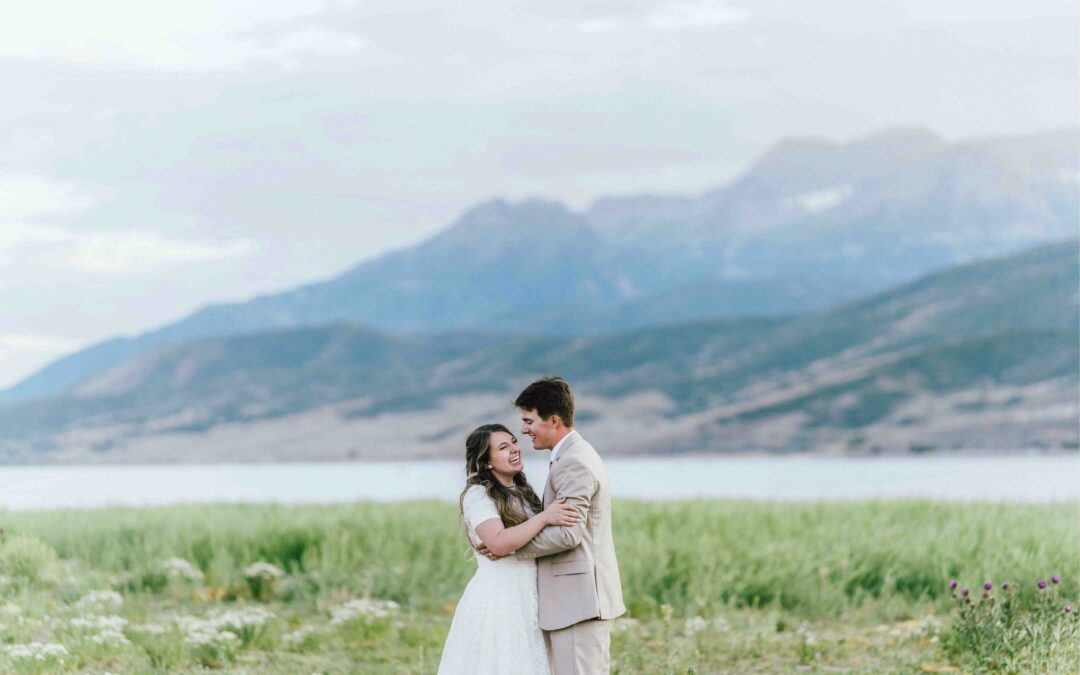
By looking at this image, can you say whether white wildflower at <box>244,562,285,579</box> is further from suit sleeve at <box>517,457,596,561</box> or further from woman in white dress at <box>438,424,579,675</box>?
suit sleeve at <box>517,457,596,561</box>

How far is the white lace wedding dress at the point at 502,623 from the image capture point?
7.21 metres

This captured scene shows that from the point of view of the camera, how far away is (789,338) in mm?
194875

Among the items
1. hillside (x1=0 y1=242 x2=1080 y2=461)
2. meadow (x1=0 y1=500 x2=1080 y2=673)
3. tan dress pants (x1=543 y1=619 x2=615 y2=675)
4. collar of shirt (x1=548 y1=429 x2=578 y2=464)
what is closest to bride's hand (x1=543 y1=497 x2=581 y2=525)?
collar of shirt (x1=548 y1=429 x2=578 y2=464)

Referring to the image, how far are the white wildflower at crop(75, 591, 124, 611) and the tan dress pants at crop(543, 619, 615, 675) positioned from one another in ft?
23.1

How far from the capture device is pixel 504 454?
702 centimetres

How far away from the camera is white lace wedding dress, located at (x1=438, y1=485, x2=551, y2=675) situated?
284 inches

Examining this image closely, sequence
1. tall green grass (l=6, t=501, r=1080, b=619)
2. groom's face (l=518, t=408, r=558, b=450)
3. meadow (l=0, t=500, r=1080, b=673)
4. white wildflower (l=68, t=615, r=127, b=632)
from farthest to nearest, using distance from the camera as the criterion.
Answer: tall green grass (l=6, t=501, r=1080, b=619)
white wildflower (l=68, t=615, r=127, b=632)
meadow (l=0, t=500, r=1080, b=673)
groom's face (l=518, t=408, r=558, b=450)

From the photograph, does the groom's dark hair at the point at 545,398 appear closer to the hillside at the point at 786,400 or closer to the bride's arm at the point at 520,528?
the bride's arm at the point at 520,528

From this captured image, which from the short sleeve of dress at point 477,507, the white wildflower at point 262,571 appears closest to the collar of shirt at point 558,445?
the short sleeve of dress at point 477,507

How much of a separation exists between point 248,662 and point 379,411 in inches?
6715

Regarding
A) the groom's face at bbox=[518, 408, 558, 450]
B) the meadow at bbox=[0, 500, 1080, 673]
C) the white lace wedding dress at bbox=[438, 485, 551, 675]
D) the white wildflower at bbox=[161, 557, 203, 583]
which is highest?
the groom's face at bbox=[518, 408, 558, 450]

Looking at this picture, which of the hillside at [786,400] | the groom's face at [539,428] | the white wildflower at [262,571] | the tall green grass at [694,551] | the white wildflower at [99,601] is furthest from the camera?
the hillside at [786,400]

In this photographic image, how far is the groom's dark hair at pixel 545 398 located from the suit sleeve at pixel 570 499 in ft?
0.84

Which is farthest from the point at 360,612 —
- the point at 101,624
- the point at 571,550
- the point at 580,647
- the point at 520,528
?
the point at 520,528
